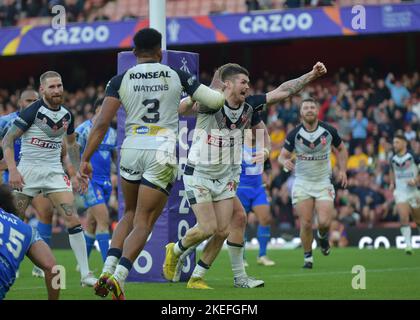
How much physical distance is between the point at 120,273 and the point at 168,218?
3044 mm

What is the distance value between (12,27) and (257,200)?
1523 cm

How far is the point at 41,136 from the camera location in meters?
12.3

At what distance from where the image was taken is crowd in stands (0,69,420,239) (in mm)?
23984

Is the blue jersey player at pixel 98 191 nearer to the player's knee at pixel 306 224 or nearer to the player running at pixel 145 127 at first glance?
the player's knee at pixel 306 224

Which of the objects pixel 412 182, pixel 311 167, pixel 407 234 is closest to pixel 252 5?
pixel 412 182

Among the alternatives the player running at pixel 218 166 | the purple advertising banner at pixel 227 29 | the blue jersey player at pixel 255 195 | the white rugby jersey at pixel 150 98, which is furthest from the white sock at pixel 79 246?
the purple advertising banner at pixel 227 29

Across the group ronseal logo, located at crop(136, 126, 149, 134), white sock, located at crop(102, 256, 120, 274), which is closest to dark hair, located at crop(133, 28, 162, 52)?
ronseal logo, located at crop(136, 126, 149, 134)

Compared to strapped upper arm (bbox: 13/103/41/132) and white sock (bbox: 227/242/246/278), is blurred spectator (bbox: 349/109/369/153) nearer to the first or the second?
white sock (bbox: 227/242/246/278)

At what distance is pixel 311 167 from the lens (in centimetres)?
1588

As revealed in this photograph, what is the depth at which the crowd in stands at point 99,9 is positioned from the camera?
94.9 ft

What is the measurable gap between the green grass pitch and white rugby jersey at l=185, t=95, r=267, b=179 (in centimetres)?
137
